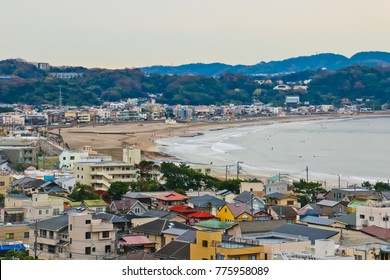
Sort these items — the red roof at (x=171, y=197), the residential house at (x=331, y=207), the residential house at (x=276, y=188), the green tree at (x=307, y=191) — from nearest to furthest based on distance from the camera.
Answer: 1. the residential house at (x=331, y=207)
2. the red roof at (x=171, y=197)
3. the green tree at (x=307, y=191)
4. the residential house at (x=276, y=188)

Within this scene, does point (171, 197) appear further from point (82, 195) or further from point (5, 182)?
point (5, 182)

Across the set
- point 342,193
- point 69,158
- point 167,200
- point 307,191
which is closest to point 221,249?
point 167,200

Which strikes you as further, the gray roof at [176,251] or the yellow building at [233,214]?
the yellow building at [233,214]

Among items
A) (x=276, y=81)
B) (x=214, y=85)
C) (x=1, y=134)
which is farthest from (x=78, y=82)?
(x=1, y=134)

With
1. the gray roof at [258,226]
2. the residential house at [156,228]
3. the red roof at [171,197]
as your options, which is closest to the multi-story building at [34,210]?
the residential house at [156,228]

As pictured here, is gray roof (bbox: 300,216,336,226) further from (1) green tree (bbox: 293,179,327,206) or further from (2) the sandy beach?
(2) the sandy beach

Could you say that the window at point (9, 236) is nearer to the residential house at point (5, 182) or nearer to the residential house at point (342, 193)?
the residential house at point (5, 182)

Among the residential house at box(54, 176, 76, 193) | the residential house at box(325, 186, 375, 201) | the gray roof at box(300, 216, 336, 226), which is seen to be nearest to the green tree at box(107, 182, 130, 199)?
the residential house at box(54, 176, 76, 193)
